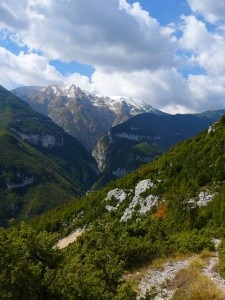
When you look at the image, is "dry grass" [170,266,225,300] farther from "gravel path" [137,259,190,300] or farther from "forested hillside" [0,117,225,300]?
"forested hillside" [0,117,225,300]

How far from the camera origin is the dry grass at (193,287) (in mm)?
22594

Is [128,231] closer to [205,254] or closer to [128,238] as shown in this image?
[128,238]

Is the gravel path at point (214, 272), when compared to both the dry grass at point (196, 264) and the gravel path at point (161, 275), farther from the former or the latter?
the gravel path at point (161, 275)

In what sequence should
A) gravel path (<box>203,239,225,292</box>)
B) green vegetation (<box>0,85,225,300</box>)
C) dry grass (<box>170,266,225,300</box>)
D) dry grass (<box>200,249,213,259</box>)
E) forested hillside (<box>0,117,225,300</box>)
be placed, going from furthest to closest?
dry grass (<box>200,249,213,259</box>) < gravel path (<box>203,239,225,292</box>) < dry grass (<box>170,266,225,300</box>) < forested hillside (<box>0,117,225,300</box>) < green vegetation (<box>0,85,225,300</box>)

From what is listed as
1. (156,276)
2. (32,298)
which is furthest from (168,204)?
(32,298)

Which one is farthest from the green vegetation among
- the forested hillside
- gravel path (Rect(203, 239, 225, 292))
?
gravel path (Rect(203, 239, 225, 292))

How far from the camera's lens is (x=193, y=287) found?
23.9 m

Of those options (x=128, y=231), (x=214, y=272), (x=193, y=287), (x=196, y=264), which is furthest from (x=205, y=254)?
(x=128, y=231)

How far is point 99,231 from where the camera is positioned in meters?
23.7

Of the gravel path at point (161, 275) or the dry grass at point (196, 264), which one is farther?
the dry grass at point (196, 264)

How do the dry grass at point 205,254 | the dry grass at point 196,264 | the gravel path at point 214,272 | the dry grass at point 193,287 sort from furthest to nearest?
the dry grass at point 205,254, the dry grass at point 196,264, the gravel path at point 214,272, the dry grass at point 193,287

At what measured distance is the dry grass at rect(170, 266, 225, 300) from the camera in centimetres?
2259

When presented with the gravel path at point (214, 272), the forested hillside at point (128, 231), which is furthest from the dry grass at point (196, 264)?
the forested hillside at point (128, 231)

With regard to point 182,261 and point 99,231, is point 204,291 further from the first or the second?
point 182,261
